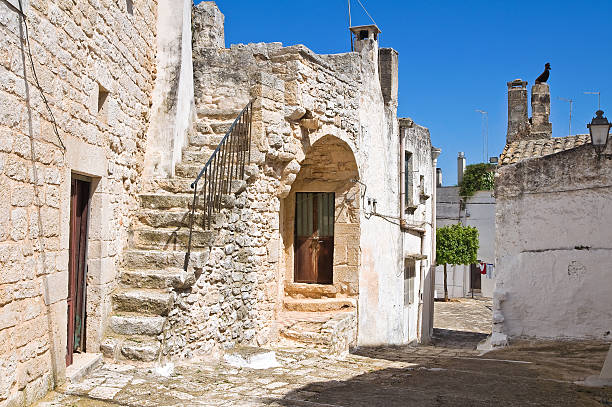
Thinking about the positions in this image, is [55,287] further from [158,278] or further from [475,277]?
[475,277]

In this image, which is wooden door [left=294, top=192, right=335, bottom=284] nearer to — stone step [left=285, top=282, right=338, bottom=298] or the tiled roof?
stone step [left=285, top=282, right=338, bottom=298]

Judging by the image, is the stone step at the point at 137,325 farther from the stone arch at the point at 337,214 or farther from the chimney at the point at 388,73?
the chimney at the point at 388,73

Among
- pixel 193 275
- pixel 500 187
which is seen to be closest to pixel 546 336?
pixel 500 187

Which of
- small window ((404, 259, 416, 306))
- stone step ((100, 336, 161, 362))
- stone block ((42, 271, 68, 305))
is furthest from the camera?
small window ((404, 259, 416, 306))

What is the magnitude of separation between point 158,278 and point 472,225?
2589cm

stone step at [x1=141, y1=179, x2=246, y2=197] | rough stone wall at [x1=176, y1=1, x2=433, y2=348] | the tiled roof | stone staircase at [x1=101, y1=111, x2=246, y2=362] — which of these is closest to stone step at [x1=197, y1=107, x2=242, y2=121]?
rough stone wall at [x1=176, y1=1, x2=433, y2=348]

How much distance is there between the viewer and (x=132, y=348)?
6176 mm

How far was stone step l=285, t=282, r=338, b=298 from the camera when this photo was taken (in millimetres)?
11531

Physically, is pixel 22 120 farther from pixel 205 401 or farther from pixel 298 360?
pixel 298 360

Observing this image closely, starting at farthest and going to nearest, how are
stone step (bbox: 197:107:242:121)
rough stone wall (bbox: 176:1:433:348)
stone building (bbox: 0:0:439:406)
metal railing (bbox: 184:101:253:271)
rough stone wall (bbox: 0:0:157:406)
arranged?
1. stone step (bbox: 197:107:242:121)
2. rough stone wall (bbox: 176:1:433:348)
3. metal railing (bbox: 184:101:253:271)
4. stone building (bbox: 0:0:439:406)
5. rough stone wall (bbox: 0:0:157:406)

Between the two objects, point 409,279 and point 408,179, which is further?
point 408,179

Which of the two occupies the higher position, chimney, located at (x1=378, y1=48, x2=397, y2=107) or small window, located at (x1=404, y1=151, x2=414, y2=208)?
chimney, located at (x1=378, y1=48, x2=397, y2=107)

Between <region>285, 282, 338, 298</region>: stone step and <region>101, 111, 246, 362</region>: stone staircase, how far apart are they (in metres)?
3.98

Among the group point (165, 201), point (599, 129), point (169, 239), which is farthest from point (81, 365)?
point (599, 129)
